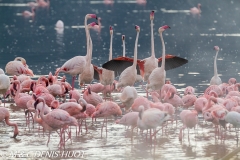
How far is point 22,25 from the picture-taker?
33.1m

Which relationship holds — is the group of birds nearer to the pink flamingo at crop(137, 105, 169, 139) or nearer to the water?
the pink flamingo at crop(137, 105, 169, 139)

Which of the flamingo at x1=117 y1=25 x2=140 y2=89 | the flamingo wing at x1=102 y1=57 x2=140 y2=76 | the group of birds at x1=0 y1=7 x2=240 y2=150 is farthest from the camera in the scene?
the flamingo wing at x1=102 y1=57 x2=140 y2=76

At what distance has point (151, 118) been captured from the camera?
867 centimetres

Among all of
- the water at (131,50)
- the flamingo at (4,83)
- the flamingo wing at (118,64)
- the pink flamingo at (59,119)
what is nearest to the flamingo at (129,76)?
the flamingo wing at (118,64)

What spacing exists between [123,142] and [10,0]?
4714cm

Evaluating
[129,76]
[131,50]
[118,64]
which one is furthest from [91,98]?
[131,50]

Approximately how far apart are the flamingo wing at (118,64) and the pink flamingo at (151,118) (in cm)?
312

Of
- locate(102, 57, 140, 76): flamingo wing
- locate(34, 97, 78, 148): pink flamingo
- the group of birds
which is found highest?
locate(102, 57, 140, 76): flamingo wing

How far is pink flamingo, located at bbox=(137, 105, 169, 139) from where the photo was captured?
28.5 ft

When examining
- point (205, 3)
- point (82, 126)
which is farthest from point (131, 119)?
point (205, 3)

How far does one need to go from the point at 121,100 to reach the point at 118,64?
1619 millimetres

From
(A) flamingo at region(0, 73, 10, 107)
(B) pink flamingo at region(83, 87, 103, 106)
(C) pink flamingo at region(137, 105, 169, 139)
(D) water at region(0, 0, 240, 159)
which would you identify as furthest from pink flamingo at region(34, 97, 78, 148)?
(A) flamingo at region(0, 73, 10, 107)

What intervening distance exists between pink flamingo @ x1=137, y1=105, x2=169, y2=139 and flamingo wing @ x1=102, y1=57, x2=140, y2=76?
3124 millimetres

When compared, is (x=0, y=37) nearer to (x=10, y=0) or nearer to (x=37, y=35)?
(x=37, y=35)
